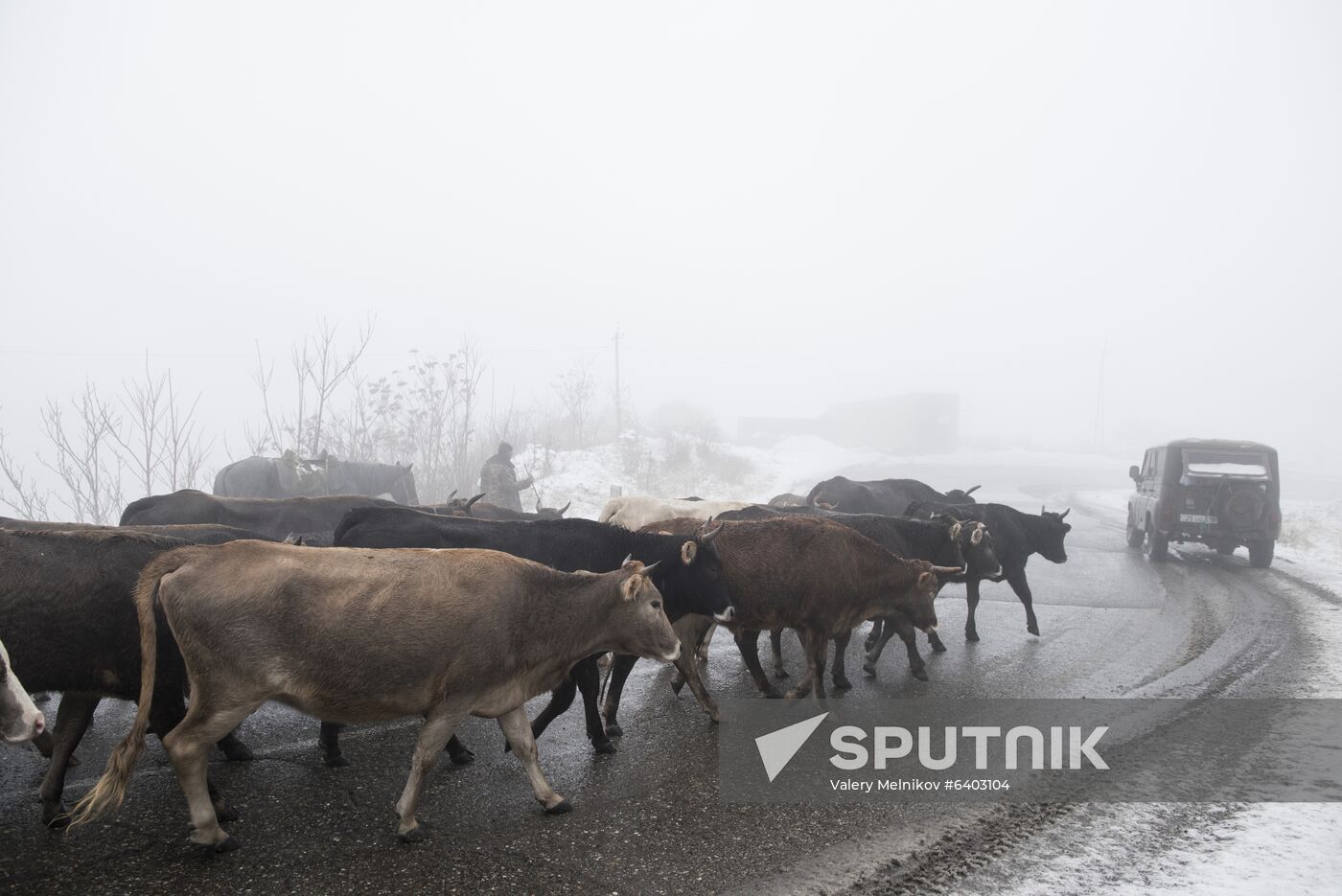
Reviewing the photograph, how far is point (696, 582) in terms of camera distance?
6750 millimetres

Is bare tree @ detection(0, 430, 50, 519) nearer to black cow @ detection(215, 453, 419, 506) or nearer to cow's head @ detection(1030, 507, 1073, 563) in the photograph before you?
black cow @ detection(215, 453, 419, 506)

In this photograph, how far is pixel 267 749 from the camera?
19.5 ft

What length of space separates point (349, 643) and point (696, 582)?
117 inches

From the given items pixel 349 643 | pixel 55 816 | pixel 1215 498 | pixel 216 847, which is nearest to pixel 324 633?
pixel 349 643

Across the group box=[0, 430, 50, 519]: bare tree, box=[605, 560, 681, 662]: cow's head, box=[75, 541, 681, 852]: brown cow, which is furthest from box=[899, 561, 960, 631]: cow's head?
box=[0, 430, 50, 519]: bare tree

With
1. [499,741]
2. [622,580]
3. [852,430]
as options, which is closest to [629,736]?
[499,741]

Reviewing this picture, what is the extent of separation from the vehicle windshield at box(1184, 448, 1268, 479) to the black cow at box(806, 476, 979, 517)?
610cm

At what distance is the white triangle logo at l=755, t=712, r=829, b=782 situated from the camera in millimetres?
5816

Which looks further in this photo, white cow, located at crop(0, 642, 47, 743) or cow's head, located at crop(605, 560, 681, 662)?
cow's head, located at crop(605, 560, 681, 662)

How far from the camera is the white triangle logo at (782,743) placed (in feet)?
19.1

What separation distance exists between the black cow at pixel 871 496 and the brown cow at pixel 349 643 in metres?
8.23

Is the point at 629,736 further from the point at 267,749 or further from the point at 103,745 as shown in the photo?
the point at 103,745

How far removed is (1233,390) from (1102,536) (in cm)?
9408

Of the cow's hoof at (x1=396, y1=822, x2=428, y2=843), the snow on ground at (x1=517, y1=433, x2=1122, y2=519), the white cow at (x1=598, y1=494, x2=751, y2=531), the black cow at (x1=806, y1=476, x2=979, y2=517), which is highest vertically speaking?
the white cow at (x1=598, y1=494, x2=751, y2=531)
